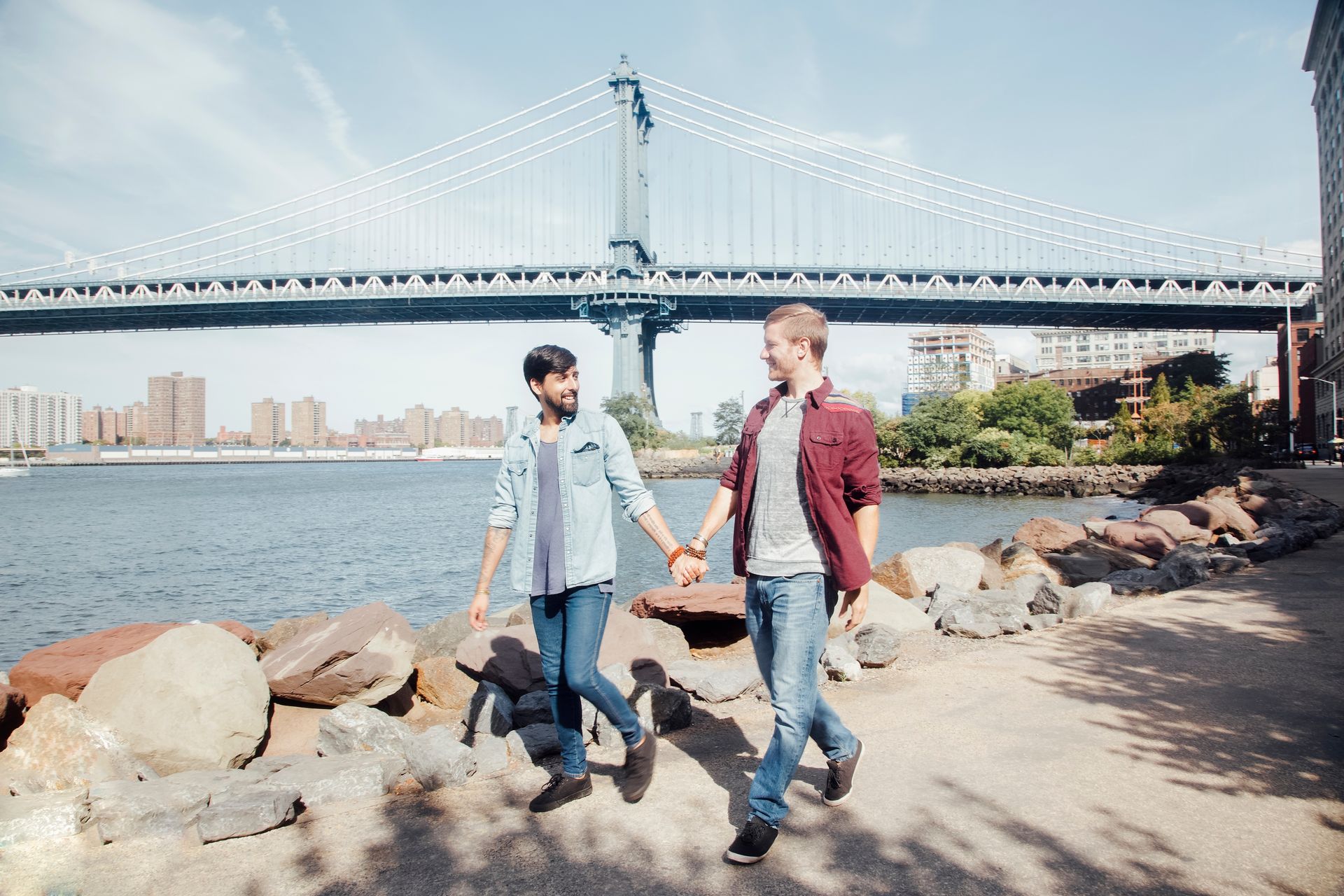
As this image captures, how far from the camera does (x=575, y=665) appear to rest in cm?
287

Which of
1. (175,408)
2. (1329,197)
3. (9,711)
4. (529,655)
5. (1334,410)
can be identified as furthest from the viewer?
(175,408)

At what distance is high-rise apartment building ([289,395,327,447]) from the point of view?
180762 millimetres

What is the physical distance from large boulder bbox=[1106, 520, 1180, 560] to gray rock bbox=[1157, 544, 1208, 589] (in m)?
2.49

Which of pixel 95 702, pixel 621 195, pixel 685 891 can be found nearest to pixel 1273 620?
pixel 685 891

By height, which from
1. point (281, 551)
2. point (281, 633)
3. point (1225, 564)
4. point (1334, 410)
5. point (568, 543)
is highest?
point (1334, 410)

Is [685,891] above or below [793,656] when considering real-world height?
below

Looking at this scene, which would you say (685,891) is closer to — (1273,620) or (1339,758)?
(1339,758)

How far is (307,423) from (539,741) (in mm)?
195549

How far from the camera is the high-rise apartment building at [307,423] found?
180762 millimetres

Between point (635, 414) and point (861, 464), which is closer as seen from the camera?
point (861, 464)

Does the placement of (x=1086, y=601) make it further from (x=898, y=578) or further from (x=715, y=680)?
(x=715, y=680)

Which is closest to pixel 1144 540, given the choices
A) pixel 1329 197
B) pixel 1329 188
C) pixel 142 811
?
pixel 142 811

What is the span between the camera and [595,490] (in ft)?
9.71

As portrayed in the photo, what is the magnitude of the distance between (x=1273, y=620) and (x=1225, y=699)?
184 centimetres
